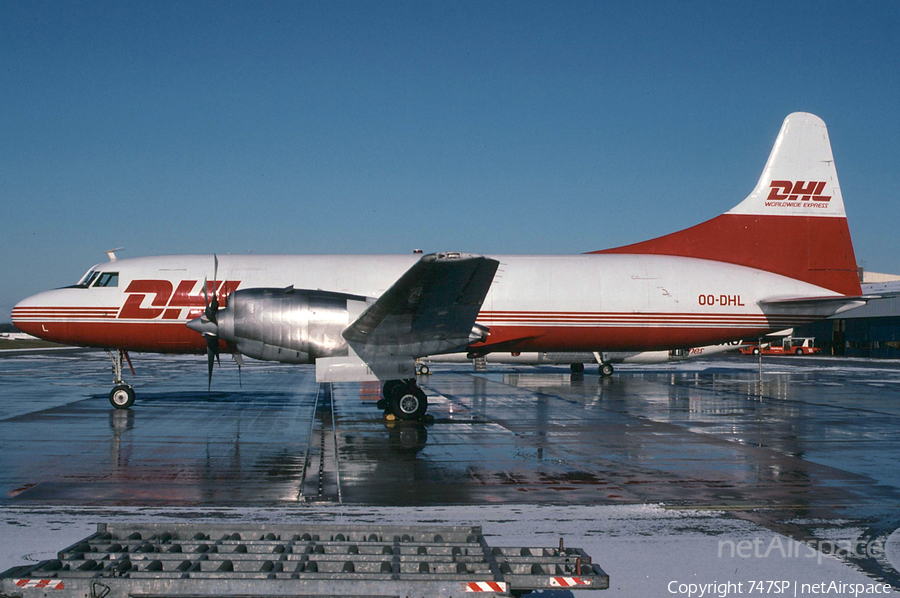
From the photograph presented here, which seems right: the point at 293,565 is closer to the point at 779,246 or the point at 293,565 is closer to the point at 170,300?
the point at 170,300

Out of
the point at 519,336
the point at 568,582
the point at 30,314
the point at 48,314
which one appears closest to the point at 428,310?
the point at 519,336

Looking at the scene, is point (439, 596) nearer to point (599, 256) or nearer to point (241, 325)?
point (241, 325)

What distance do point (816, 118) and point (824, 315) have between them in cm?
588

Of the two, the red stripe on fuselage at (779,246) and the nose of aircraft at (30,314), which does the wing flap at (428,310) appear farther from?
the nose of aircraft at (30,314)

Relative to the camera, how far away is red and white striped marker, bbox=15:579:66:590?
4.14 meters

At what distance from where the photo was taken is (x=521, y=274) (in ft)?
61.1

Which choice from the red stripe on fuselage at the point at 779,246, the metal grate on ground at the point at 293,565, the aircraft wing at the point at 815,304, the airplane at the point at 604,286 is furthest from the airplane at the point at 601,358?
the metal grate on ground at the point at 293,565

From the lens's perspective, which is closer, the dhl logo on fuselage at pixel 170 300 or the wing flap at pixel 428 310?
the wing flap at pixel 428 310

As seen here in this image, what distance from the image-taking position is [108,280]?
18375 millimetres

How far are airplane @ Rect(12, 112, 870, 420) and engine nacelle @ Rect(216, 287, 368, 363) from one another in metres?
1.48

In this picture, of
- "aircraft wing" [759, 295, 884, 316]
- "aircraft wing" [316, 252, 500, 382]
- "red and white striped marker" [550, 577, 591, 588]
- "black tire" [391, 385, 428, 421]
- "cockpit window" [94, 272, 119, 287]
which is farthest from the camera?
"aircraft wing" [759, 295, 884, 316]

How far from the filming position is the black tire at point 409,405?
50.1ft

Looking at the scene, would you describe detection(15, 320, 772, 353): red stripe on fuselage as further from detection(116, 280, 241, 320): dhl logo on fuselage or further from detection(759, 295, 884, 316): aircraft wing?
detection(759, 295, 884, 316): aircraft wing

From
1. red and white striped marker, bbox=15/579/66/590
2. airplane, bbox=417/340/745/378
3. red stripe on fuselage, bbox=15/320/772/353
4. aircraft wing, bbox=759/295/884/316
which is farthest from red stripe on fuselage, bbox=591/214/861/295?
red and white striped marker, bbox=15/579/66/590
